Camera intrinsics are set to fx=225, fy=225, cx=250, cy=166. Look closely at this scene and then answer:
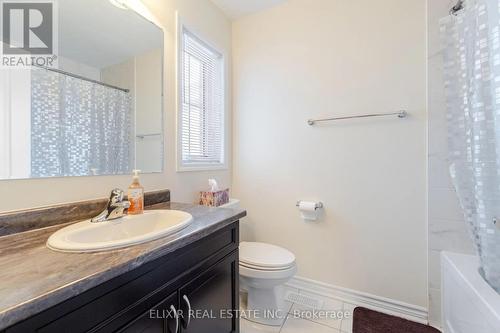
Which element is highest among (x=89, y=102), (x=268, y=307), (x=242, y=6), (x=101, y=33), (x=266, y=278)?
(x=242, y=6)

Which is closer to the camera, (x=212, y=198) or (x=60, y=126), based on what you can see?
(x=60, y=126)

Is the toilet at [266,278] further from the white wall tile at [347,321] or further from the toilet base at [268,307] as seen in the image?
the white wall tile at [347,321]

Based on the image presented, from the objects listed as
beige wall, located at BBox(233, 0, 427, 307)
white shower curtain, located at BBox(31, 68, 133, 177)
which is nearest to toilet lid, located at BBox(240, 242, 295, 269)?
beige wall, located at BBox(233, 0, 427, 307)

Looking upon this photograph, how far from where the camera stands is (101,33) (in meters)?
1.14

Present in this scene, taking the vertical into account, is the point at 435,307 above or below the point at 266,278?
below

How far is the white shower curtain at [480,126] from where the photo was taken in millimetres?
907

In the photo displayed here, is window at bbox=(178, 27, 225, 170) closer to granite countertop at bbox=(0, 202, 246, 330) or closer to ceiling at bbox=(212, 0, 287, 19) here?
ceiling at bbox=(212, 0, 287, 19)

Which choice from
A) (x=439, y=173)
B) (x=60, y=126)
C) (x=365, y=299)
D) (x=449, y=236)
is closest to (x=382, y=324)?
(x=365, y=299)

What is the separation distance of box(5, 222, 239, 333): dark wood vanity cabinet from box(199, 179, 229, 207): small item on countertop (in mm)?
542

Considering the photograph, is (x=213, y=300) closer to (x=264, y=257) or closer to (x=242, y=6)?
(x=264, y=257)

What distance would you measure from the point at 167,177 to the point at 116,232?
0.54 meters

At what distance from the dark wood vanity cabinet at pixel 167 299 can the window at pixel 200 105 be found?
78 cm

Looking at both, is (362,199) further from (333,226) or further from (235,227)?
(235,227)

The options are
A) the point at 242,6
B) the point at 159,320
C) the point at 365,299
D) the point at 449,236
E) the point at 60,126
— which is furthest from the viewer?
the point at 242,6
